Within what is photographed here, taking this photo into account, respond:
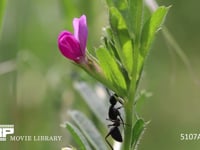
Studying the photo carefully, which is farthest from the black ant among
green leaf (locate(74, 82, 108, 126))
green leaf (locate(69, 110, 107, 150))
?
green leaf (locate(74, 82, 108, 126))

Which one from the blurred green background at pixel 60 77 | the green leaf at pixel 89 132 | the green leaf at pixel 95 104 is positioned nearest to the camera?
the green leaf at pixel 89 132

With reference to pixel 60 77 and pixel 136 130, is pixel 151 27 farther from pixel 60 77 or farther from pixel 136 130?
pixel 60 77

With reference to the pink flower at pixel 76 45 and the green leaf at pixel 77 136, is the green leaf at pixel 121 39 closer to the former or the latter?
the pink flower at pixel 76 45

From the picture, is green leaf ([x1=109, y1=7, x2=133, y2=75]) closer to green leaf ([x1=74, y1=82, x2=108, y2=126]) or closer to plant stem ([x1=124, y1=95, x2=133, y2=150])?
plant stem ([x1=124, y1=95, x2=133, y2=150])

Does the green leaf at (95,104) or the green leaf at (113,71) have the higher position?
the green leaf at (95,104)

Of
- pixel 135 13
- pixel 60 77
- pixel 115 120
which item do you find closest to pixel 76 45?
pixel 135 13

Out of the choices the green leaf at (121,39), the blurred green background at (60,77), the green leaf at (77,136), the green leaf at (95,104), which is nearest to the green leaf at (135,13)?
the green leaf at (121,39)
